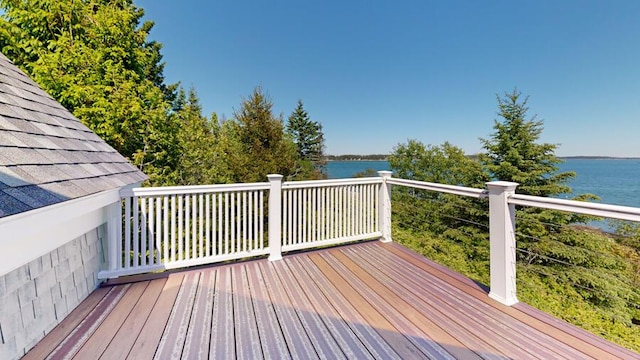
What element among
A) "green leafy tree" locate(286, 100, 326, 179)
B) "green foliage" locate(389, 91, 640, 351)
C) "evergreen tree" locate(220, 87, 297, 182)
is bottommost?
"green foliage" locate(389, 91, 640, 351)

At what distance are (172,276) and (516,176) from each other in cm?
1247

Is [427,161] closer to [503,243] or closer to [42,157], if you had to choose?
[503,243]

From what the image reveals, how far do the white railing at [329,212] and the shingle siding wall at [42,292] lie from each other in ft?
6.74

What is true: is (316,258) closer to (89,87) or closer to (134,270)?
(134,270)

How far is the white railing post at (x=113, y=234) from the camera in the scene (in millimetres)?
2641

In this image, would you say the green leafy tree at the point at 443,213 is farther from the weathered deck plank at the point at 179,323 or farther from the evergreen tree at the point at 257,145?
the evergreen tree at the point at 257,145

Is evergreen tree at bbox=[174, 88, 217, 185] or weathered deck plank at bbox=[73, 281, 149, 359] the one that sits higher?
evergreen tree at bbox=[174, 88, 217, 185]

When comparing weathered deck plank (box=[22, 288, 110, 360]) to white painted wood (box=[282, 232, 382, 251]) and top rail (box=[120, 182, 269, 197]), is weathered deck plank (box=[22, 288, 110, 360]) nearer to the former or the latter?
top rail (box=[120, 182, 269, 197])

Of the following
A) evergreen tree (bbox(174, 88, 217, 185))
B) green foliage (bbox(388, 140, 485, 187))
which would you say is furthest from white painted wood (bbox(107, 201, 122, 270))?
green foliage (bbox(388, 140, 485, 187))

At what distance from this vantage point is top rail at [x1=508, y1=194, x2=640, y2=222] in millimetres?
1644

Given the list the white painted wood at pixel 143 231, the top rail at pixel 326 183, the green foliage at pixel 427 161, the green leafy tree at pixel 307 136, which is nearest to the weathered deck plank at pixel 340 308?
the top rail at pixel 326 183

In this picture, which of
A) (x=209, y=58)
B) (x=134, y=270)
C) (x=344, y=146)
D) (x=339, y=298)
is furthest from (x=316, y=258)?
(x=344, y=146)

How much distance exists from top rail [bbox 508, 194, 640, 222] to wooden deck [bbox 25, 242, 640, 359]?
92 cm

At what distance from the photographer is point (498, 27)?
450 inches
